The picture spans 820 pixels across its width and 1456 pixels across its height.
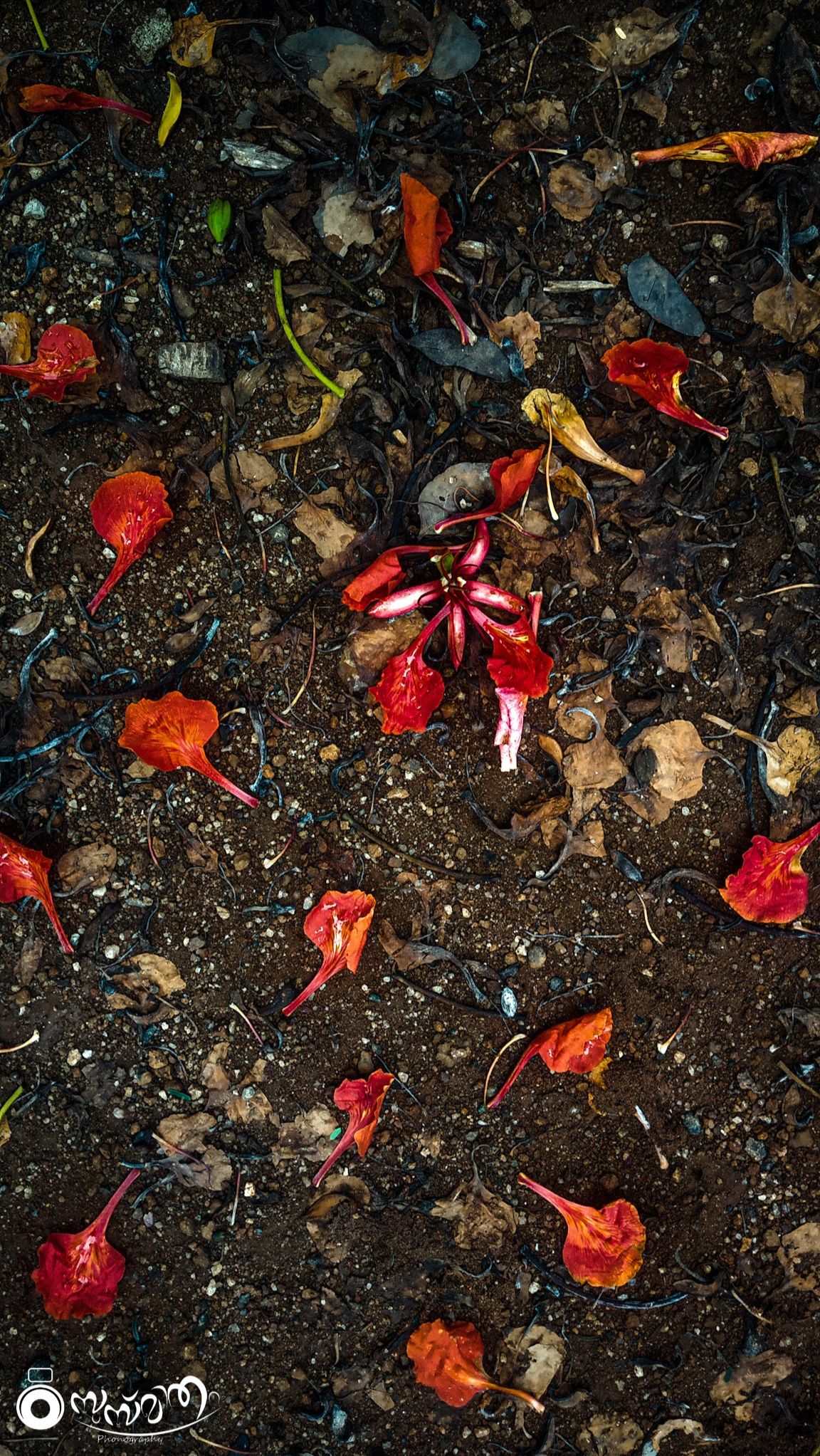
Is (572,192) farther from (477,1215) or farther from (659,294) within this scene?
(477,1215)

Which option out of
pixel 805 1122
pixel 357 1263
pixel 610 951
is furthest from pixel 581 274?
pixel 357 1263

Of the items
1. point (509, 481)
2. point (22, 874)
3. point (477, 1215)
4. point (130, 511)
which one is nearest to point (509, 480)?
point (509, 481)

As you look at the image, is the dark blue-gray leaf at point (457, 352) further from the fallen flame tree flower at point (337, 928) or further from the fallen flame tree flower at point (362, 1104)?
the fallen flame tree flower at point (362, 1104)

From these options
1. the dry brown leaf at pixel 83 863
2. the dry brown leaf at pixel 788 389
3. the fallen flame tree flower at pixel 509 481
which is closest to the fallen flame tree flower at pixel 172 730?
the dry brown leaf at pixel 83 863

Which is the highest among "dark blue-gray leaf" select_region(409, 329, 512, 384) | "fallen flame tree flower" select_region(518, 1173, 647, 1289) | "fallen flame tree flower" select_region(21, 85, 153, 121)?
"fallen flame tree flower" select_region(21, 85, 153, 121)

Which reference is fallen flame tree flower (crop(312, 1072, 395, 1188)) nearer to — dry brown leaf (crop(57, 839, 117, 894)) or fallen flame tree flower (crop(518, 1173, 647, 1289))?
fallen flame tree flower (crop(518, 1173, 647, 1289))

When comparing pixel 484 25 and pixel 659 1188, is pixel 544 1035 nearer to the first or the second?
pixel 659 1188

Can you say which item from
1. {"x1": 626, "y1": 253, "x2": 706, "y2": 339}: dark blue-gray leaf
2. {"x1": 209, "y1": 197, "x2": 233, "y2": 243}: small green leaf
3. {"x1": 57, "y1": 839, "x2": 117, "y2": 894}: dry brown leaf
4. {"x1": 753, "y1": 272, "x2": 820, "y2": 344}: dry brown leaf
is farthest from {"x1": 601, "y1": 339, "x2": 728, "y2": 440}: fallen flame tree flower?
{"x1": 57, "y1": 839, "x2": 117, "y2": 894}: dry brown leaf
